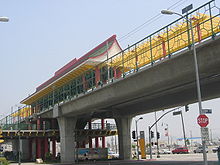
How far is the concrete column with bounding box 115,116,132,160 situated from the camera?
51.1m

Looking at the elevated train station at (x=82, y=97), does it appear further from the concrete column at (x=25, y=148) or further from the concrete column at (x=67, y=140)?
the concrete column at (x=25, y=148)

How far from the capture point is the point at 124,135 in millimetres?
51281

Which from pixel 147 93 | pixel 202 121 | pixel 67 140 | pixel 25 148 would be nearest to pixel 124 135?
pixel 67 140

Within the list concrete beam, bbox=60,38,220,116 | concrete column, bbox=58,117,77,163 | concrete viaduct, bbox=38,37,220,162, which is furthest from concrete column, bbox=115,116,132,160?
concrete beam, bbox=60,38,220,116

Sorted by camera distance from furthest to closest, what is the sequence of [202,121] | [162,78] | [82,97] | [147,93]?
[82,97]
[147,93]
[162,78]
[202,121]

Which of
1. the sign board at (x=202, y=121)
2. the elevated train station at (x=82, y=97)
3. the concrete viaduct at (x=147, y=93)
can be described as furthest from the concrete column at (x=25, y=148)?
the sign board at (x=202, y=121)

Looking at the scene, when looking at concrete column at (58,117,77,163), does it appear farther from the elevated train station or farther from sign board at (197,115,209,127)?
sign board at (197,115,209,127)

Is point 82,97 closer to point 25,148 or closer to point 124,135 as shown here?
point 124,135

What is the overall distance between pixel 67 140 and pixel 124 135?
1002 cm

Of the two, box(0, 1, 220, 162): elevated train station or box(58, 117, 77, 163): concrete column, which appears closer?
box(0, 1, 220, 162): elevated train station

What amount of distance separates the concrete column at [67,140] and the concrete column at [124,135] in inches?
316

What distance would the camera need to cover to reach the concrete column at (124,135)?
51.1 meters

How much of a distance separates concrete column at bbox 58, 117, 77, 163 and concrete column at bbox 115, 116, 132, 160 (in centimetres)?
804

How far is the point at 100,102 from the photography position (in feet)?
Answer: 120
